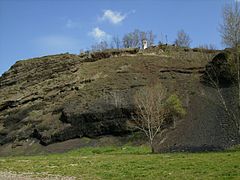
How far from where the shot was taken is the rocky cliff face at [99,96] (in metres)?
34.5

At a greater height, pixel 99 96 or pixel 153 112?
pixel 99 96

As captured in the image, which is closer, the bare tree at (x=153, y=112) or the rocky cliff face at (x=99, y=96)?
the bare tree at (x=153, y=112)

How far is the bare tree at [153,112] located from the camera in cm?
3139

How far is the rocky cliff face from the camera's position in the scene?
34.5 m

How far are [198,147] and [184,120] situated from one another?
716 cm

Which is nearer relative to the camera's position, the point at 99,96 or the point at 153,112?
the point at 153,112

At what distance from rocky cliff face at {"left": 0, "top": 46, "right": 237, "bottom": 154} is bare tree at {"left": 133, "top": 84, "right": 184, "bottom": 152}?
128 centimetres

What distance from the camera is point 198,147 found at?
28.8 metres

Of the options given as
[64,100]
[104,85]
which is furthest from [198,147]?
[64,100]

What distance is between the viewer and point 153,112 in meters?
31.6

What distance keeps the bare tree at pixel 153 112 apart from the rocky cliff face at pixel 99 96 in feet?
4.20

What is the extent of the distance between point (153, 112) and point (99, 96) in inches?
527

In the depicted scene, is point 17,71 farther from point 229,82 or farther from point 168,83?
point 229,82

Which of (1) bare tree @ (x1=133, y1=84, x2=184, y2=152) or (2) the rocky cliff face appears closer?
(1) bare tree @ (x1=133, y1=84, x2=184, y2=152)
